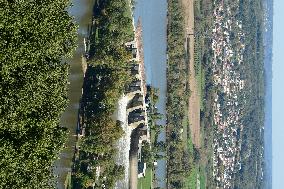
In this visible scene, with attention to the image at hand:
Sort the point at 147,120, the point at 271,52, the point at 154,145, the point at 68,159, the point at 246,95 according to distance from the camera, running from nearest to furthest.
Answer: the point at 68,159 < the point at 147,120 < the point at 154,145 < the point at 246,95 < the point at 271,52

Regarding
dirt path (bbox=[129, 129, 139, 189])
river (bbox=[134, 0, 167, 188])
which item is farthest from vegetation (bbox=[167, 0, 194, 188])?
dirt path (bbox=[129, 129, 139, 189])

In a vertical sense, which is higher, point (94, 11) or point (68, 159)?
point (94, 11)

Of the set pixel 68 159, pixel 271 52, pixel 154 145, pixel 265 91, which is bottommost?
pixel 68 159

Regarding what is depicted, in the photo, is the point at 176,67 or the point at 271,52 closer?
the point at 176,67

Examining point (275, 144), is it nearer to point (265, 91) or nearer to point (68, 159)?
point (265, 91)

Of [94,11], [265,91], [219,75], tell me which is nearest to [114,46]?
[94,11]

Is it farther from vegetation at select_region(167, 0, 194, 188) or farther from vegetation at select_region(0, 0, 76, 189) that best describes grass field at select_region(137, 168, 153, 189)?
vegetation at select_region(0, 0, 76, 189)

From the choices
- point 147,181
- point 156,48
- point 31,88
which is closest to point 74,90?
point 31,88
